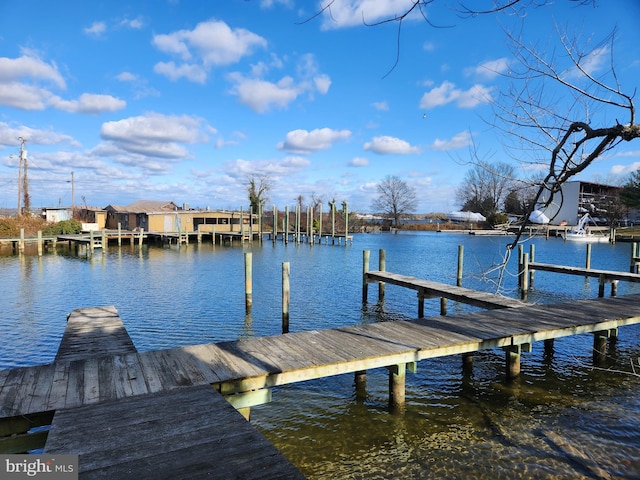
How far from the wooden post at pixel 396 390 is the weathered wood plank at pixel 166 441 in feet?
10.8

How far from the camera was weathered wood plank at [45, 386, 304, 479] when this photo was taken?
331 centimetres

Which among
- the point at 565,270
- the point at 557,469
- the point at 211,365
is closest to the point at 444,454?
the point at 557,469

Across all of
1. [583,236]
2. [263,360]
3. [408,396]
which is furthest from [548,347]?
[583,236]

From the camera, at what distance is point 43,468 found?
339cm

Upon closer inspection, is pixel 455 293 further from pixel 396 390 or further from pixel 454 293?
pixel 396 390

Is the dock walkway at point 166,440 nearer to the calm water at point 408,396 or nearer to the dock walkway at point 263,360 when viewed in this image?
the dock walkway at point 263,360

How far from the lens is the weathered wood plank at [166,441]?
130 inches

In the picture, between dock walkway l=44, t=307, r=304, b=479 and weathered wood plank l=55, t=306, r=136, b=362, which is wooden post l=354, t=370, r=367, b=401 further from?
weathered wood plank l=55, t=306, r=136, b=362

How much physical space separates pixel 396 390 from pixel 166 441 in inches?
168

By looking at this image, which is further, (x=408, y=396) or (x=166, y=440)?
(x=408, y=396)

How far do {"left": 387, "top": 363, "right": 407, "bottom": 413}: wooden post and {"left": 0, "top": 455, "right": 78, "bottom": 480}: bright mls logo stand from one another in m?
4.78

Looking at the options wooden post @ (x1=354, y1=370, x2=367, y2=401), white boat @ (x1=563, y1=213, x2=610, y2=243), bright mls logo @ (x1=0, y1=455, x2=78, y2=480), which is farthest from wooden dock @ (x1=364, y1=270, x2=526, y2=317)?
white boat @ (x1=563, y1=213, x2=610, y2=243)

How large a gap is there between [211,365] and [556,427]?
17.5 ft

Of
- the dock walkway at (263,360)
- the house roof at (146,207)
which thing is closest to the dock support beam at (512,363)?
the dock walkway at (263,360)
